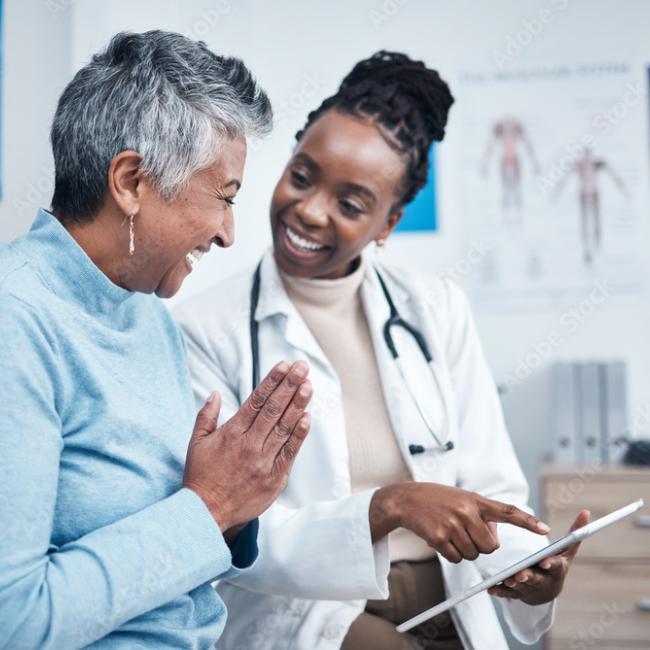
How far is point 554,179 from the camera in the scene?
284 cm

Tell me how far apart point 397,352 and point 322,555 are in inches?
16.6

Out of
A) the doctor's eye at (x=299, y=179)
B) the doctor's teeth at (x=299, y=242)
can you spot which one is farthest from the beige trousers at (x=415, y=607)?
the doctor's eye at (x=299, y=179)

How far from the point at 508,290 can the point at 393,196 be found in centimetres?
134

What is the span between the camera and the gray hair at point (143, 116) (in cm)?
99

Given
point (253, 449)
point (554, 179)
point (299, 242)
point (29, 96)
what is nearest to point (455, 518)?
point (253, 449)

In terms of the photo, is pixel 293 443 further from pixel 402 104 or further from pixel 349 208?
pixel 402 104

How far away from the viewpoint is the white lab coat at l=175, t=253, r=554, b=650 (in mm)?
1296

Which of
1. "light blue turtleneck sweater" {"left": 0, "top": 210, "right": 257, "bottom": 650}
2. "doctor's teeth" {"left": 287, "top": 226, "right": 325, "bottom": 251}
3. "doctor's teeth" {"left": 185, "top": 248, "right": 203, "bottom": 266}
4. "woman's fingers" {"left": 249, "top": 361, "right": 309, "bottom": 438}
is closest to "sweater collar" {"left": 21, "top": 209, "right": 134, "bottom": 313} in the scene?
"light blue turtleneck sweater" {"left": 0, "top": 210, "right": 257, "bottom": 650}

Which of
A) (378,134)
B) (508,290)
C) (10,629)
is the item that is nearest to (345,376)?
(378,134)

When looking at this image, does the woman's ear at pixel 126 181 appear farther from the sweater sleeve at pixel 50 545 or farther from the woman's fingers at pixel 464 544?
the woman's fingers at pixel 464 544

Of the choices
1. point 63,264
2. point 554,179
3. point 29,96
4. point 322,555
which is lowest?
point 322,555

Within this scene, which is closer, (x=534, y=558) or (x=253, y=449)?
(x=253, y=449)

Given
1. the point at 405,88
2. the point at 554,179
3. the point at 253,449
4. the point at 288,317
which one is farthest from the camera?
the point at 554,179

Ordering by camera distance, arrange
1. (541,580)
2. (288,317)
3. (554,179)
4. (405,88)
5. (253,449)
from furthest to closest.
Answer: (554,179) → (405,88) → (288,317) → (541,580) → (253,449)
